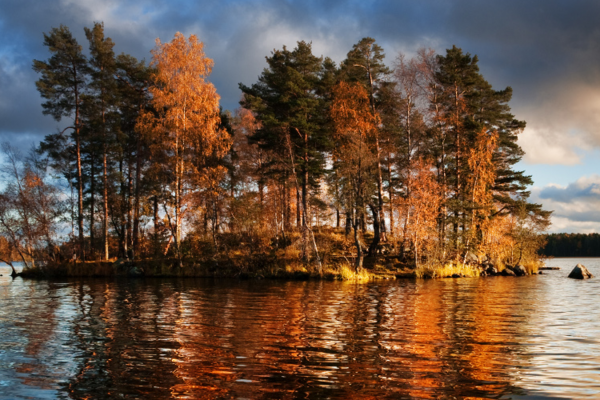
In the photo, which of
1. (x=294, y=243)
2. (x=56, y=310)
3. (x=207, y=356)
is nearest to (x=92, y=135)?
(x=294, y=243)

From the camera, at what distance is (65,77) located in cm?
4122

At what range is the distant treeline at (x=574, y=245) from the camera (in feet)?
388

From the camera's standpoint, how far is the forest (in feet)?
121

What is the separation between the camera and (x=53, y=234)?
41969mm

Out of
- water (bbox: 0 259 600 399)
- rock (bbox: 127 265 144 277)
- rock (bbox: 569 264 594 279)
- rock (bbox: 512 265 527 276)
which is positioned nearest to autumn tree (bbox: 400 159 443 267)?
rock (bbox: 512 265 527 276)

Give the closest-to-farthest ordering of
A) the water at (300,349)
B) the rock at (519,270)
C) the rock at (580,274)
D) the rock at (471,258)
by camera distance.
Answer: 1. the water at (300,349)
2. the rock at (580,274)
3. the rock at (471,258)
4. the rock at (519,270)

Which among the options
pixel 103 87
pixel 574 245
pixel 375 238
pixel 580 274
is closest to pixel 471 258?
pixel 580 274

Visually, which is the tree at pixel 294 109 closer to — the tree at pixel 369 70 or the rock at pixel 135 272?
the tree at pixel 369 70

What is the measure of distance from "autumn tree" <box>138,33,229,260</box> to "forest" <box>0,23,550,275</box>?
0.12 meters

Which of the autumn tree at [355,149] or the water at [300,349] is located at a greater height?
the autumn tree at [355,149]

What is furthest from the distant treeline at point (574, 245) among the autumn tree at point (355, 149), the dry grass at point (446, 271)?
the autumn tree at point (355, 149)

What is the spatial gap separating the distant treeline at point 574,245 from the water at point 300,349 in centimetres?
11794

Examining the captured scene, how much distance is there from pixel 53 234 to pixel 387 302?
35495 mm

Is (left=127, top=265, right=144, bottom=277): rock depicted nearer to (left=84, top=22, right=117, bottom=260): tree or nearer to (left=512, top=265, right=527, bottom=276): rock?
(left=84, top=22, right=117, bottom=260): tree
